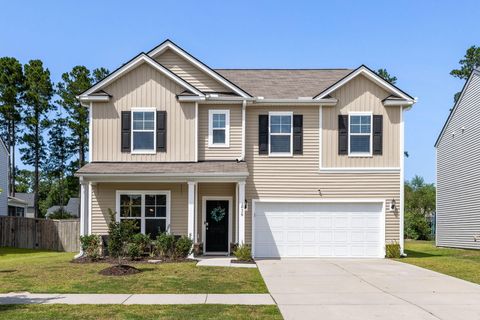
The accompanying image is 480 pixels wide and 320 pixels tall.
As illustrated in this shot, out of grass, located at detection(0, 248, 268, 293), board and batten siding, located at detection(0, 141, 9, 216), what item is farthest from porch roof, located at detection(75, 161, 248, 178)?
board and batten siding, located at detection(0, 141, 9, 216)

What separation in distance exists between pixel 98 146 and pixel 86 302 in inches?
416

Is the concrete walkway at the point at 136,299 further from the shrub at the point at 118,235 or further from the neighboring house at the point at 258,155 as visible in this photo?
the neighboring house at the point at 258,155

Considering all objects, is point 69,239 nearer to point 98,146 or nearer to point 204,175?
point 98,146

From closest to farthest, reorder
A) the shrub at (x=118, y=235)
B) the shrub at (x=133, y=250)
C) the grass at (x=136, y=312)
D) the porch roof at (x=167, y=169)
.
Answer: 1. the grass at (x=136, y=312)
2. the shrub at (x=118, y=235)
3. the shrub at (x=133, y=250)
4. the porch roof at (x=167, y=169)

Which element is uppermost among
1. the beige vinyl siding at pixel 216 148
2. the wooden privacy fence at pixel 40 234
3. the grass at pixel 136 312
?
the beige vinyl siding at pixel 216 148

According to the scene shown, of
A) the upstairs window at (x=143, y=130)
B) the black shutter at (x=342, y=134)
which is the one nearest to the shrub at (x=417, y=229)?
the black shutter at (x=342, y=134)

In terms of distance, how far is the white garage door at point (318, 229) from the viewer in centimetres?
1998

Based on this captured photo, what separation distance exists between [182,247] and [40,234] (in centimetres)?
1217

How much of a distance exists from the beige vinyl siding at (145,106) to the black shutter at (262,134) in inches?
101

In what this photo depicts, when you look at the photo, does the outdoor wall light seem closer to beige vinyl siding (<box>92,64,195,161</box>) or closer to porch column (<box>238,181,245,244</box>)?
porch column (<box>238,181,245,244</box>)

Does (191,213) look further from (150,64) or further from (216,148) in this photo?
(150,64)

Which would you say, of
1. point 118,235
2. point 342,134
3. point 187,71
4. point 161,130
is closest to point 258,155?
point 342,134

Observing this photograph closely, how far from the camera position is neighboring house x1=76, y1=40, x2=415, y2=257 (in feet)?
64.6

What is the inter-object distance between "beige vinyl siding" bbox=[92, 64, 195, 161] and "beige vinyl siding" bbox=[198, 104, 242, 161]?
0.39 meters
